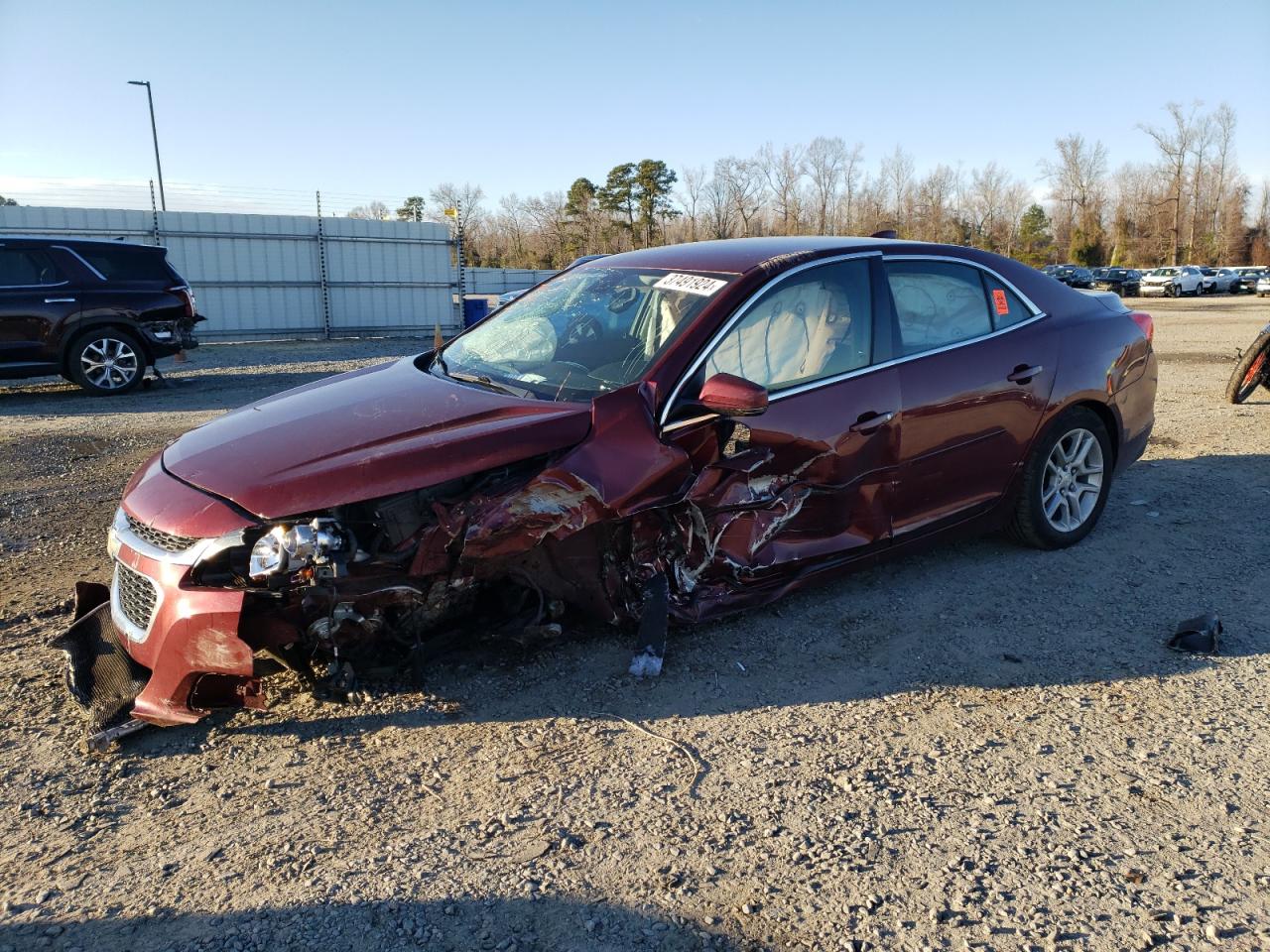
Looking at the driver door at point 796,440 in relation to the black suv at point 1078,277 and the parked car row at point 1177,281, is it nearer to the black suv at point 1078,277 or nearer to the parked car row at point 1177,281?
the parked car row at point 1177,281

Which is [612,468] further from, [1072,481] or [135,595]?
[1072,481]

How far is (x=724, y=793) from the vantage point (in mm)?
2771

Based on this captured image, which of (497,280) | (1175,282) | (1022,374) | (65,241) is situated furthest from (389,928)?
(1175,282)

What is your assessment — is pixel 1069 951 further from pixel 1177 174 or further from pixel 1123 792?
pixel 1177 174

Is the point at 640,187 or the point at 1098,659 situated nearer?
the point at 1098,659

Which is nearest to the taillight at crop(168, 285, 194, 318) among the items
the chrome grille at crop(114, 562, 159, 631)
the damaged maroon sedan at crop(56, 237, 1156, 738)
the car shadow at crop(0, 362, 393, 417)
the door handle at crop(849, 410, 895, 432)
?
the car shadow at crop(0, 362, 393, 417)

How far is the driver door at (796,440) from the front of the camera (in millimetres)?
3605

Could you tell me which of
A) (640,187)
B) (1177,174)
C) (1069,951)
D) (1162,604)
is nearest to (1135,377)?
(1162,604)

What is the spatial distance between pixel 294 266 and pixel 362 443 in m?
19.6

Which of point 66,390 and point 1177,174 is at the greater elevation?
point 1177,174

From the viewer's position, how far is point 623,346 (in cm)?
385

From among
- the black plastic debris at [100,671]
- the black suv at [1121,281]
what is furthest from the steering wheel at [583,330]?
the black suv at [1121,281]

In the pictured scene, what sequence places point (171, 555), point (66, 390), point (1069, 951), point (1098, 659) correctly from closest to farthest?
point (1069, 951)
point (171, 555)
point (1098, 659)
point (66, 390)

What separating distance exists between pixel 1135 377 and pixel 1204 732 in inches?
101
